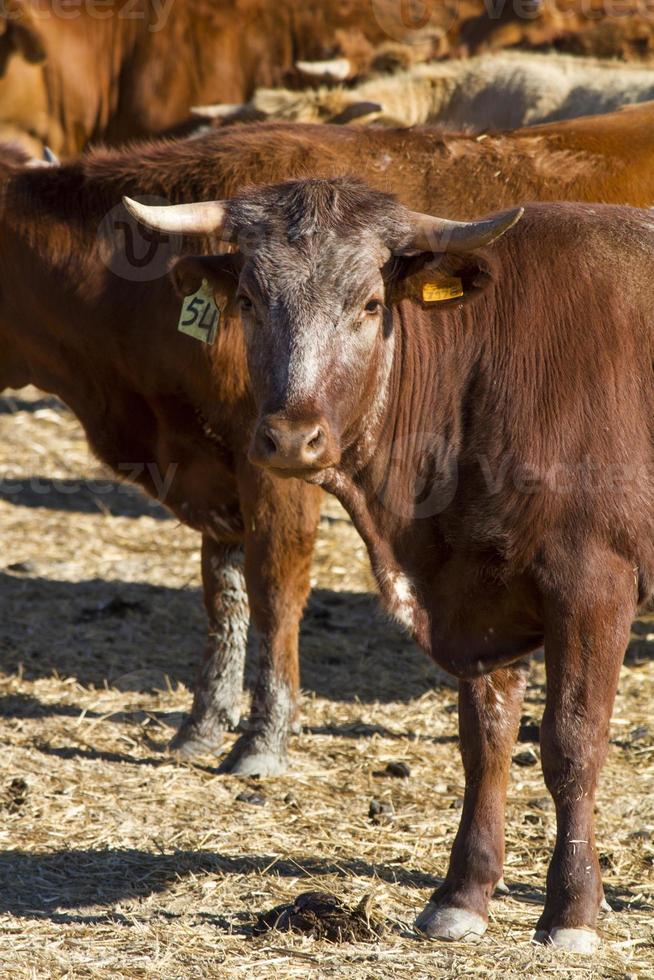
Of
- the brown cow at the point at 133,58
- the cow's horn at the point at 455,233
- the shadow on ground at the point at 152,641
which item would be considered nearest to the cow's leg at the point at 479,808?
the cow's horn at the point at 455,233

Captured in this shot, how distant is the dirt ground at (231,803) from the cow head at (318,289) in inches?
53.9

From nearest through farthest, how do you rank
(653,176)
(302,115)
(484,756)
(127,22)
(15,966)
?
(15,966) → (484,756) → (653,176) → (302,115) → (127,22)

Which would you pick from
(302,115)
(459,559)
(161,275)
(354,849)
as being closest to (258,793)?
Answer: (354,849)

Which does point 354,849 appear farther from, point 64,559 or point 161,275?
point 64,559

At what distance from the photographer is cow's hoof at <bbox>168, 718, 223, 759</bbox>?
578cm

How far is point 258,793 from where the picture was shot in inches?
211

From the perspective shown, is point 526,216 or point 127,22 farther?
point 127,22

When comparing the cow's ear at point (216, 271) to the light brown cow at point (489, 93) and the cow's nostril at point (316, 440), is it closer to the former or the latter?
the cow's nostril at point (316, 440)

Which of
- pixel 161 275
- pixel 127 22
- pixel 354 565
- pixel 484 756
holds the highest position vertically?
pixel 127 22

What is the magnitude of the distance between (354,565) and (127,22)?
4769 millimetres

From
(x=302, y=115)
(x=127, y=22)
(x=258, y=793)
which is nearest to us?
(x=258, y=793)

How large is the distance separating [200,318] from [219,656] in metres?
1.61

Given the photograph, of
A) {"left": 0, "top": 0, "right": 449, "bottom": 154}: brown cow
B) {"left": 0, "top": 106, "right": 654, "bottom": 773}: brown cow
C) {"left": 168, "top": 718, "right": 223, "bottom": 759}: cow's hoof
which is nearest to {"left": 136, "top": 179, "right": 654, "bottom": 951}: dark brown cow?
{"left": 0, "top": 106, "right": 654, "bottom": 773}: brown cow

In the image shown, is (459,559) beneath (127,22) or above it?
beneath
